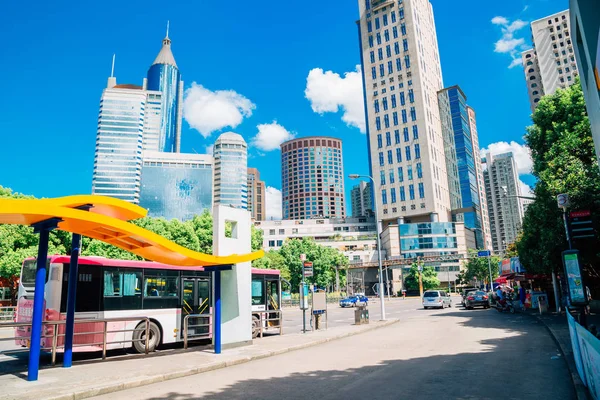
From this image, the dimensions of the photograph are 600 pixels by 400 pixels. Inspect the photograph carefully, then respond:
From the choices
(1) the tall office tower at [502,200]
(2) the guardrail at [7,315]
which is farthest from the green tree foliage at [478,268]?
(1) the tall office tower at [502,200]

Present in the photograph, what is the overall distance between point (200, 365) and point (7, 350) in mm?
8497

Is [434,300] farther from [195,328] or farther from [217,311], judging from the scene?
[217,311]

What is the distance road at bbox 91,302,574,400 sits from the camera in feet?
23.7

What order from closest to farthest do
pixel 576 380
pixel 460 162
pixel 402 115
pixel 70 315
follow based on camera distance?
pixel 576 380 < pixel 70 315 < pixel 402 115 < pixel 460 162

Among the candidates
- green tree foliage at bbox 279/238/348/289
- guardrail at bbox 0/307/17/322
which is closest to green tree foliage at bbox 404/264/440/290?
green tree foliage at bbox 279/238/348/289

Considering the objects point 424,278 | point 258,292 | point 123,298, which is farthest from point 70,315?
point 424,278

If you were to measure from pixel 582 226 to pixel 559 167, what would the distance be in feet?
20.6

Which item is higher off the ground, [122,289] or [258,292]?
[122,289]

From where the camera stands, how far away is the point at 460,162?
121500mm

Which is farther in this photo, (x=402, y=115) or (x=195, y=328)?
(x=402, y=115)

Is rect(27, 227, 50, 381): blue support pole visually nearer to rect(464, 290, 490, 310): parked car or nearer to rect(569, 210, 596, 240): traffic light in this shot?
rect(569, 210, 596, 240): traffic light

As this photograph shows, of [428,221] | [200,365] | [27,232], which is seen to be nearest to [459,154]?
[428,221]

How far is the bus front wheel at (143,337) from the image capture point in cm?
1263

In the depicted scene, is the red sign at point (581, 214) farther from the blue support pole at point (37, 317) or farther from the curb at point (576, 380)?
the blue support pole at point (37, 317)
